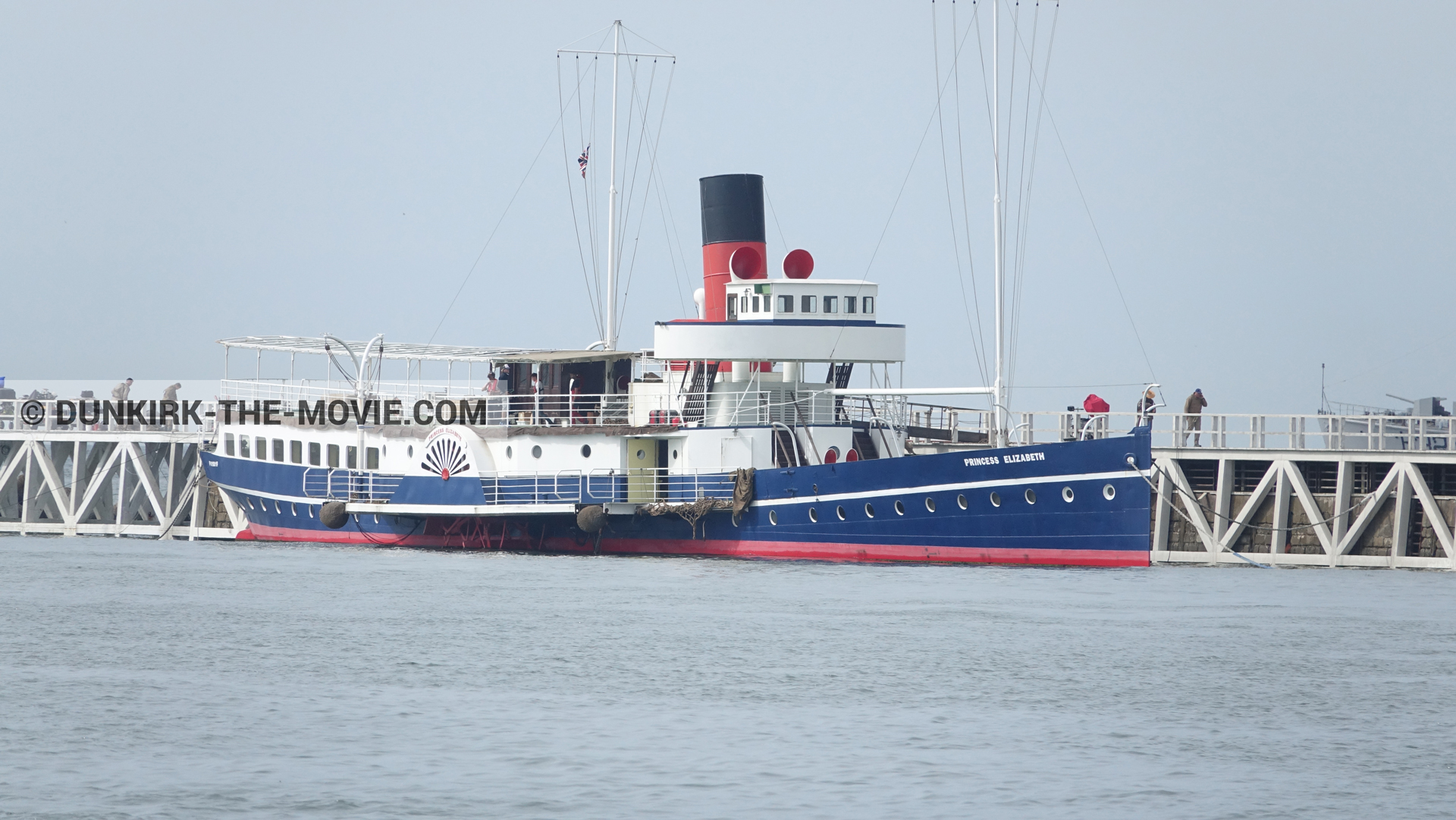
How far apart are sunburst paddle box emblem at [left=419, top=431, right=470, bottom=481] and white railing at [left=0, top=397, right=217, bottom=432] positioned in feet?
55.9

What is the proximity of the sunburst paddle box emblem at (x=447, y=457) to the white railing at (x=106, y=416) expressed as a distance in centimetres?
1702

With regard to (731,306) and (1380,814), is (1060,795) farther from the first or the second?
(731,306)

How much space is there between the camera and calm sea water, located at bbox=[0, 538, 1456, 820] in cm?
2052

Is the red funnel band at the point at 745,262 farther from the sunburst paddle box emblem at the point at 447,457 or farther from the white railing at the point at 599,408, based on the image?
the sunburst paddle box emblem at the point at 447,457

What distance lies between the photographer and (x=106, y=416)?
62.9 meters

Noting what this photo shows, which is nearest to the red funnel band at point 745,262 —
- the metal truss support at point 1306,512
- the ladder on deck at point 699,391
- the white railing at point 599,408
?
the ladder on deck at point 699,391

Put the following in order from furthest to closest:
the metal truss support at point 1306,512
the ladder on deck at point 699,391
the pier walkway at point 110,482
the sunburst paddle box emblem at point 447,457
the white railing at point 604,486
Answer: the pier walkway at point 110,482 < the sunburst paddle box emblem at point 447,457 < the ladder on deck at point 699,391 < the metal truss support at point 1306,512 < the white railing at point 604,486

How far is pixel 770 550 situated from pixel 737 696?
15.7m

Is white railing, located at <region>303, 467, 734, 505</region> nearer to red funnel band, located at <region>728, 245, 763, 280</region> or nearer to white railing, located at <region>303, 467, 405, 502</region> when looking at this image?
white railing, located at <region>303, 467, 405, 502</region>

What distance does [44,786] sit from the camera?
20.3m

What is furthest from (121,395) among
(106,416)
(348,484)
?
(348,484)

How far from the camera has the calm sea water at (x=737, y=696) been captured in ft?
67.3

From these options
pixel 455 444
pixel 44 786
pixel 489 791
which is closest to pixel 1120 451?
pixel 455 444

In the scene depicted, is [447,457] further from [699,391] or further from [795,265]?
[795,265]
